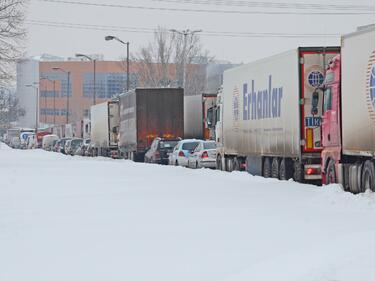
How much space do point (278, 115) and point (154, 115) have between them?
20.7 meters

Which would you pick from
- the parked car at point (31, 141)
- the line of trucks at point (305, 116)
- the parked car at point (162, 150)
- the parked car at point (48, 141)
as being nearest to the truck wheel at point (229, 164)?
the line of trucks at point (305, 116)

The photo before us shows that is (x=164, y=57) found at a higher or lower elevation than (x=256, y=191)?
higher

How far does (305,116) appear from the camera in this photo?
2555 centimetres

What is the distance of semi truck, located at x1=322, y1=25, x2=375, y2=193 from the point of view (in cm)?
1997

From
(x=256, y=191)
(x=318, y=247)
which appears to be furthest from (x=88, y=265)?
(x=256, y=191)

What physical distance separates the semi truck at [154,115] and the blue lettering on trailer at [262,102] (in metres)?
15.3

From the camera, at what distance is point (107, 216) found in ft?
51.9

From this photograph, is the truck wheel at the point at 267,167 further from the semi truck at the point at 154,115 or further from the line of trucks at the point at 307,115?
the semi truck at the point at 154,115

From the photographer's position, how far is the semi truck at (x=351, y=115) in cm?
1997

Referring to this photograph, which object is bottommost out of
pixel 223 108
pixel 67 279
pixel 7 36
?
pixel 67 279

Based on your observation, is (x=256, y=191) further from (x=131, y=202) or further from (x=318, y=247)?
(x=318, y=247)

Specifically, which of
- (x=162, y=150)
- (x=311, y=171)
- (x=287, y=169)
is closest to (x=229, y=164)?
(x=287, y=169)

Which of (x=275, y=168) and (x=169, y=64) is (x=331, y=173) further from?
(x=169, y=64)

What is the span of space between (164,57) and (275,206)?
81.2m
